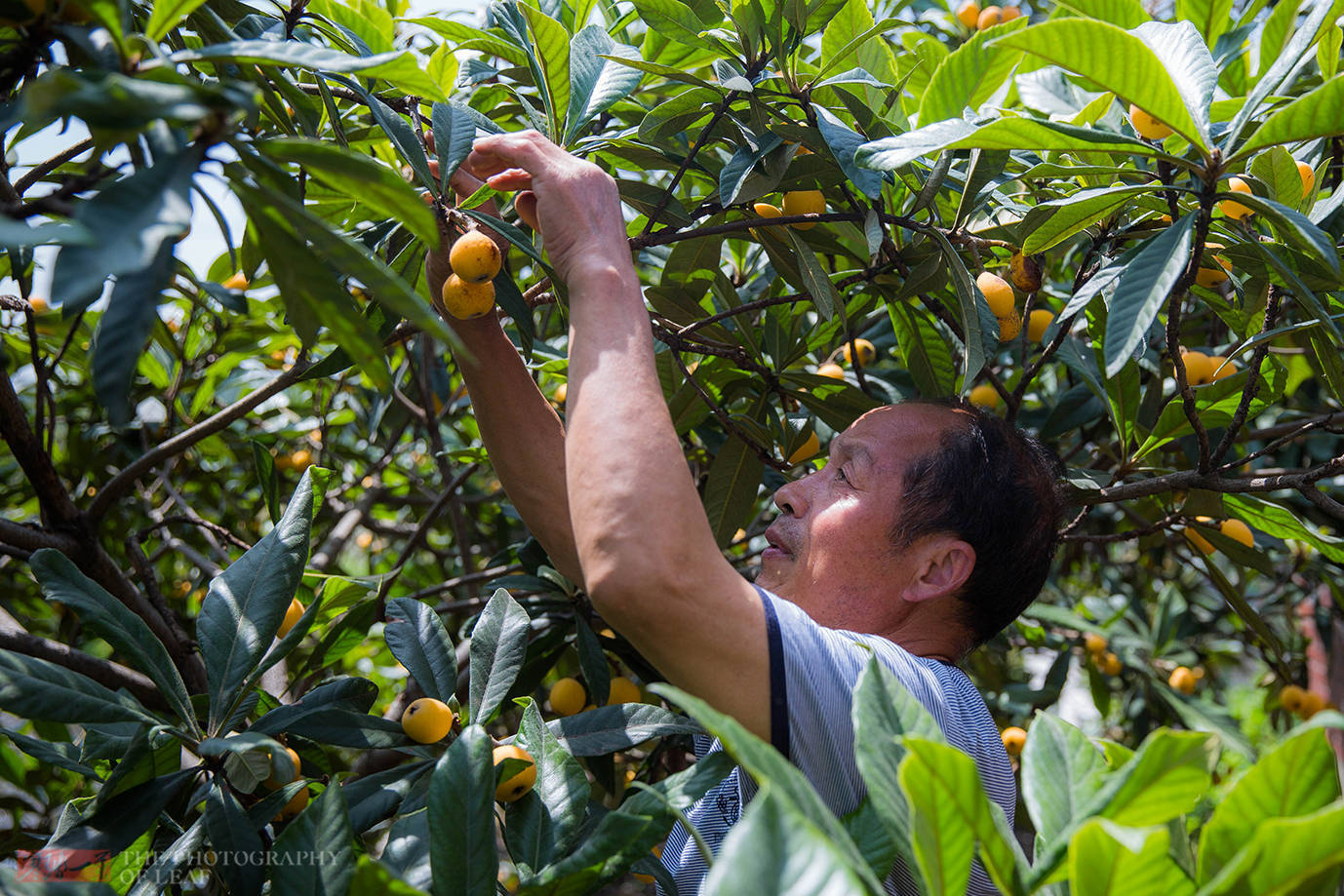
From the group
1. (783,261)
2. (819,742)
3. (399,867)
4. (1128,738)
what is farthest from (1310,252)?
(1128,738)

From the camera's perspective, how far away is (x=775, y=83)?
1.54 meters

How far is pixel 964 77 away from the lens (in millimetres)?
1385

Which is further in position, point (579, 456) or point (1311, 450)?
point (1311, 450)

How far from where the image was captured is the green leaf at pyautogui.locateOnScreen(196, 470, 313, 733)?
1.23m

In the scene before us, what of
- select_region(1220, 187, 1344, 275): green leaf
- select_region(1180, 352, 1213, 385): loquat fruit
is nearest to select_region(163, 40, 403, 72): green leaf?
select_region(1220, 187, 1344, 275): green leaf

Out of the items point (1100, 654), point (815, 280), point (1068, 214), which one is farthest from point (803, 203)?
point (1100, 654)

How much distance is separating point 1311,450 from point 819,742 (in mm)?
2156

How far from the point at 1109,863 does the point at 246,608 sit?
993 millimetres

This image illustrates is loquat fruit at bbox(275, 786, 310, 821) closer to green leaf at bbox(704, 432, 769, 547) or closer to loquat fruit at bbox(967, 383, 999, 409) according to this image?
green leaf at bbox(704, 432, 769, 547)

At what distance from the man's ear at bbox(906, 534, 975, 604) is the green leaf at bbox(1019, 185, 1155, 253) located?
0.44 meters

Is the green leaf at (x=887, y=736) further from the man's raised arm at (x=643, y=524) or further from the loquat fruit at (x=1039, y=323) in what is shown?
the loquat fruit at (x=1039, y=323)

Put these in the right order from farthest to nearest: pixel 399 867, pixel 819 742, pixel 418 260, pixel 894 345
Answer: pixel 894 345, pixel 418 260, pixel 819 742, pixel 399 867

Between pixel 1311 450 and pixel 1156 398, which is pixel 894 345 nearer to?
pixel 1156 398

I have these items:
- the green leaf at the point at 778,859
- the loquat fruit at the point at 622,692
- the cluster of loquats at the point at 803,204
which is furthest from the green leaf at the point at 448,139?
the loquat fruit at the point at 622,692
